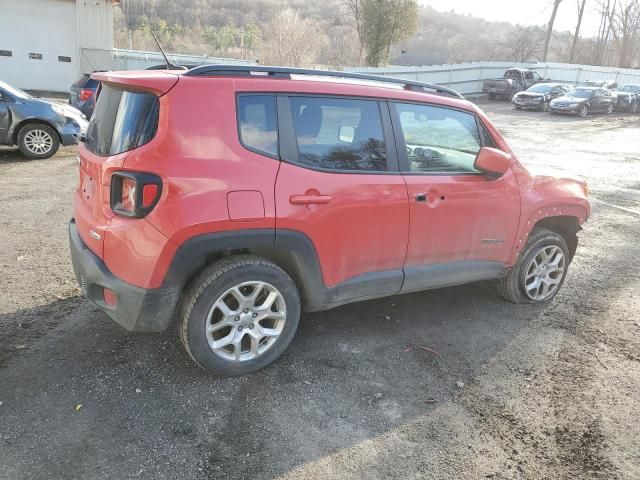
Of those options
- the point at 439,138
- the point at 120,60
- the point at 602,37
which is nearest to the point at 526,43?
the point at 602,37

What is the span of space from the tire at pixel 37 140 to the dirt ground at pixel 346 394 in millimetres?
5455

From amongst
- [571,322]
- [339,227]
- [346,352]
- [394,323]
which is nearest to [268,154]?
[339,227]

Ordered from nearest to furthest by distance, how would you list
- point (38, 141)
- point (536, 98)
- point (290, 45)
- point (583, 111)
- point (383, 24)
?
point (38, 141)
point (583, 111)
point (536, 98)
point (290, 45)
point (383, 24)

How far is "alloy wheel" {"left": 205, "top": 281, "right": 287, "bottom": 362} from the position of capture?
307 centimetres

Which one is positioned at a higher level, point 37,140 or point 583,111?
point 583,111

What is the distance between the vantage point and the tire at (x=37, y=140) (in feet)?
30.4

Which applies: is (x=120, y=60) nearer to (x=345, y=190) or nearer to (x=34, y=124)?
(x=34, y=124)

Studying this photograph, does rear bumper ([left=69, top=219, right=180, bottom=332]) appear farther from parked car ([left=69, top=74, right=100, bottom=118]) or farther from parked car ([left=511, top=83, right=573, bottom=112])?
parked car ([left=511, top=83, right=573, bottom=112])

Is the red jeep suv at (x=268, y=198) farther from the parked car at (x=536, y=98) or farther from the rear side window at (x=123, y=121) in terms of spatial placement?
the parked car at (x=536, y=98)

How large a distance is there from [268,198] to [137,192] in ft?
2.32

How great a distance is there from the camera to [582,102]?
24.5 meters

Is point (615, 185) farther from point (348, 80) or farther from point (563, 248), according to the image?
point (348, 80)

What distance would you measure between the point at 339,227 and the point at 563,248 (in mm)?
2436

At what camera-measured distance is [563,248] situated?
456cm
